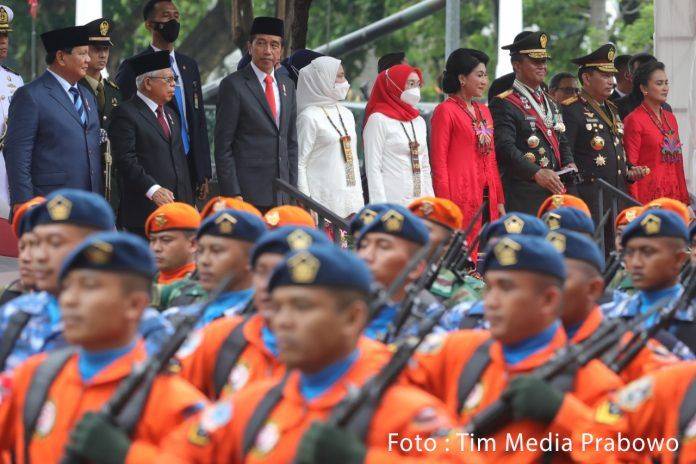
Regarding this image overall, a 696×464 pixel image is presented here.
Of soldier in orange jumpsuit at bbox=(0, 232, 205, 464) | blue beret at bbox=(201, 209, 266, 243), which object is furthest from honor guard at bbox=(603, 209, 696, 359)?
soldier in orange jumpsuit at bbox=(0, 232, 205, 464)

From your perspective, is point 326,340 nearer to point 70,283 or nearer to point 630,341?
point 70,283

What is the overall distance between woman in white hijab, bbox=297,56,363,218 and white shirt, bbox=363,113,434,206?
19cm

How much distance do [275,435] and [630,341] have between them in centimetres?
175

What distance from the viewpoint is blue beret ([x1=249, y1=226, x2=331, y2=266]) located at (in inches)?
256

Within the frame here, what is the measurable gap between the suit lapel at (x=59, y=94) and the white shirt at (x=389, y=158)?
247cm

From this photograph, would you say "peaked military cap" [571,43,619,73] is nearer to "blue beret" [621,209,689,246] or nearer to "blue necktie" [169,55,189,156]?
"blue necktie" [169,55,189,156]

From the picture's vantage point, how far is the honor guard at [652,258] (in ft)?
26.7

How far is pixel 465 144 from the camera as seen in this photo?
13070 mm

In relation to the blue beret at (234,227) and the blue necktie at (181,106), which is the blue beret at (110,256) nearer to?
the blue beret at (234,227)

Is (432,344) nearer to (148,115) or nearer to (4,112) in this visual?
(148,115)

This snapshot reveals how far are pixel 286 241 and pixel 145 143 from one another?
16.8 feet

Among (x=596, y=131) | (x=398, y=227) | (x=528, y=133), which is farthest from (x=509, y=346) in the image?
(x=596, y=131)

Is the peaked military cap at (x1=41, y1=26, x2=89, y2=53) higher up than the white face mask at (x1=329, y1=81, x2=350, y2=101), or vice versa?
the peaked military cap at (x1=41, y1=26, x2=89, y2=53)

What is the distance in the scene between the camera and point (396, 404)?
16.9 ft
